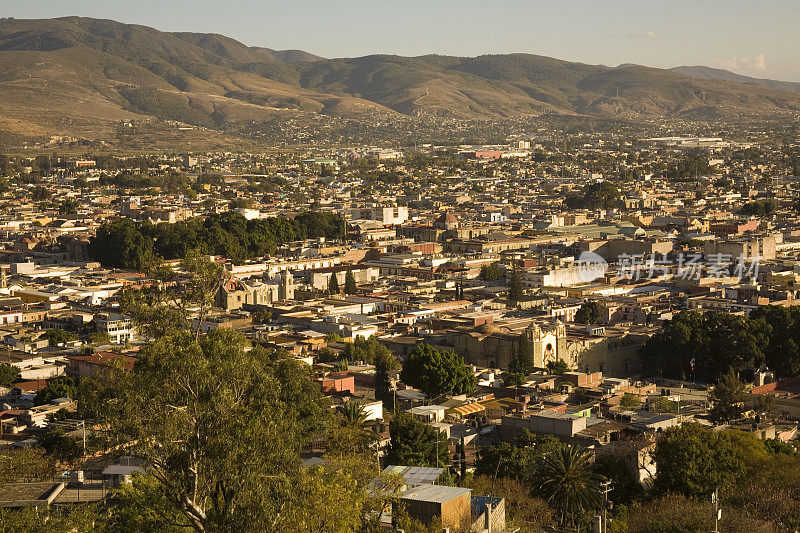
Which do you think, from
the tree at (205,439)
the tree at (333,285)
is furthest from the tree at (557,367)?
the tree at (205,439)

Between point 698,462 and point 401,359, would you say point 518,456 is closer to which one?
point 698,462

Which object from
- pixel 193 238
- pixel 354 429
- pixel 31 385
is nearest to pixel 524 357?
pixel 354 429

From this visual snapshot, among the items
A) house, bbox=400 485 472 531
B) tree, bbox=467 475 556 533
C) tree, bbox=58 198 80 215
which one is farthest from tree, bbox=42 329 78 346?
tree, bbox=58 198 80 215

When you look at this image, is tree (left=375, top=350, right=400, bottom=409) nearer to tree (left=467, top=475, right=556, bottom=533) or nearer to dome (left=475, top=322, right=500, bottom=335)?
dome (left=475, top=322, right=500, bottom=335)

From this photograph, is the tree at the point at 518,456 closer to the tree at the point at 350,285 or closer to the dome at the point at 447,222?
the tree at the point at 350,285

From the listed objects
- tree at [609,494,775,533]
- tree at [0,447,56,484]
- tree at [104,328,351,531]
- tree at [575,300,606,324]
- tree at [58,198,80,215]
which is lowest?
tree at [58,198,80,215]

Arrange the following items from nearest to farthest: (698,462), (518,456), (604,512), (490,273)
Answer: (604,512) < (698,462) < (518,456) < (490,273)
